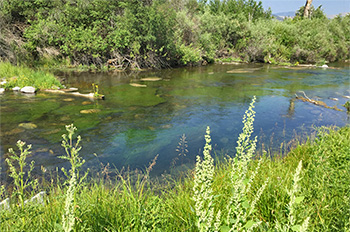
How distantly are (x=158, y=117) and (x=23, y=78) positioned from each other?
30.9ft

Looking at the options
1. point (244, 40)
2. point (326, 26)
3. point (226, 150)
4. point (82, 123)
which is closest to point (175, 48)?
point (244, 40)

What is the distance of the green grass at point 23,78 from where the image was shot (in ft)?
49.7

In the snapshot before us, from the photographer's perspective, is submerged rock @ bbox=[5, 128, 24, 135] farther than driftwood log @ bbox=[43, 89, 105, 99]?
No

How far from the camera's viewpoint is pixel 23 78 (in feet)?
50.4

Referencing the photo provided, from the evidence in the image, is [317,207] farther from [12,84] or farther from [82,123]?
[12,84]

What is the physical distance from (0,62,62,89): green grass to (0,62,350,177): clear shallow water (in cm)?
151

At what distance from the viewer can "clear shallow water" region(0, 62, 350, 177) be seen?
8.11 meters

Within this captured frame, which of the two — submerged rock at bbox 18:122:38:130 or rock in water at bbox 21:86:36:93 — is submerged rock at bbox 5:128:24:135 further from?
rock in water at bbox 21:86:36:93

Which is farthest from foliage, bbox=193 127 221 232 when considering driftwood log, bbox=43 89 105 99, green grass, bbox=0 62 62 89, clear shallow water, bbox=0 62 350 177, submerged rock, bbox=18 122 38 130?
green grass, bbox=0 62 62 89

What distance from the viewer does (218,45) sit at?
3491cm

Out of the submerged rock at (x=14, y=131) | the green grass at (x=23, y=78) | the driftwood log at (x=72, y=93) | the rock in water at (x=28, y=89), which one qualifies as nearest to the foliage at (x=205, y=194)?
the submerged rock at (x=14, y=131)

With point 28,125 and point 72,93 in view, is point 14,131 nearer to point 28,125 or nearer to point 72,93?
point 28,125

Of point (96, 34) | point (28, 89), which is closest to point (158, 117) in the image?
point (28, 89)

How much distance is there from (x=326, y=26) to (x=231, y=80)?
3007cm
